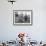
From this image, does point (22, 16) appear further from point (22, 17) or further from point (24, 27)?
point (24, 27)

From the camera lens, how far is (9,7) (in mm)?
4824

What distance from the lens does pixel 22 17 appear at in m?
4.84

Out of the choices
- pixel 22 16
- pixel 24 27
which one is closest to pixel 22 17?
pixel 22 16

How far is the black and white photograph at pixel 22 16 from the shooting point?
480 cm

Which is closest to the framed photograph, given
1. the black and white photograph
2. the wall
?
the black and white photograph

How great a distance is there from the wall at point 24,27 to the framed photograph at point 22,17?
0.12m

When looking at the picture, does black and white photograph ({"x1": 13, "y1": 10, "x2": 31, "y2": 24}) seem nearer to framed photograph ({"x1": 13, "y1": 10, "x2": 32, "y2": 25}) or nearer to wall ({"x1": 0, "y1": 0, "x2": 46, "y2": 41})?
framed photograph ({"x1": 13, "y1": 10, "x2": 32, "y2": 25})

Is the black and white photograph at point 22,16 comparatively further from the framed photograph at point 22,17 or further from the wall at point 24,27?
the wall at point 24,27

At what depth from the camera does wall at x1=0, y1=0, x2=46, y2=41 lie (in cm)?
478

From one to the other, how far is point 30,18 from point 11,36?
0.98 m

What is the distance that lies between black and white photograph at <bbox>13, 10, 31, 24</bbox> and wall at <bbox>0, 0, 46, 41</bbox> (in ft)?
0.38

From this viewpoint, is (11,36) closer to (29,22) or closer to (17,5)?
(29,22)

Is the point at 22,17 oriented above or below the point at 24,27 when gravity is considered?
above

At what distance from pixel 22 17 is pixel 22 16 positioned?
4 centimetres
